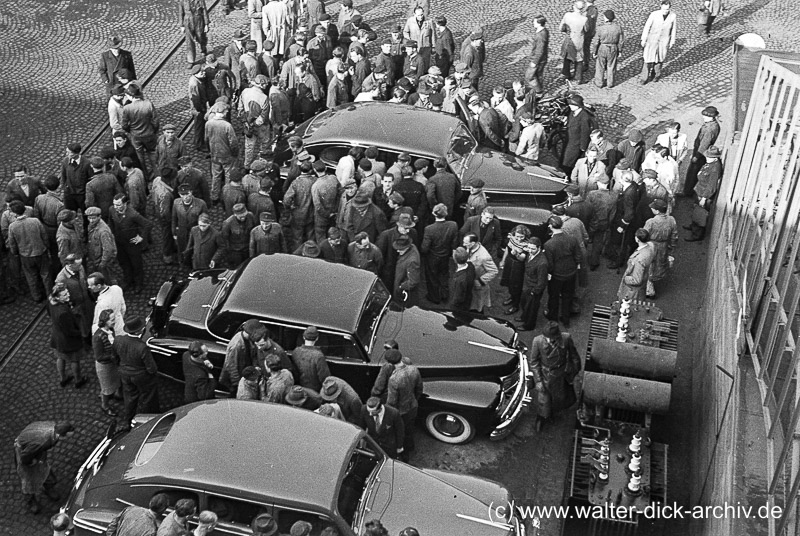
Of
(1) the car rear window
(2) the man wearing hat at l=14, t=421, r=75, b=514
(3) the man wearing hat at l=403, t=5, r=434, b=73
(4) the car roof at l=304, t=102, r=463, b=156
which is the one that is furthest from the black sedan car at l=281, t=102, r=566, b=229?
(2) the man wearing hat at l=14, t=421, r=75, b=514

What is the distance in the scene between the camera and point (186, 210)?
43.0 feet

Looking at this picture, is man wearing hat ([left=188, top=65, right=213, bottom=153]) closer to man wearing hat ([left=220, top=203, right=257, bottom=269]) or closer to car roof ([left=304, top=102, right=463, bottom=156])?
car roof ([left=304, top=102, right=463, bottom=156])

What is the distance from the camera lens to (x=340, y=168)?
1409 centimetres

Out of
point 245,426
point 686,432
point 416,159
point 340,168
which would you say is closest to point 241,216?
point 340,168

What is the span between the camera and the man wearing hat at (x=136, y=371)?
10562 millimetres

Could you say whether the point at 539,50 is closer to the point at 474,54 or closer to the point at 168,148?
the point at 474,54

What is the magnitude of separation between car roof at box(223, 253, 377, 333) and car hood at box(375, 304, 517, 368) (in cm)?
54

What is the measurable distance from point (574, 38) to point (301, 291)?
1020cm

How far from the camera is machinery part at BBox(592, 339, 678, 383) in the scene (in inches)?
434

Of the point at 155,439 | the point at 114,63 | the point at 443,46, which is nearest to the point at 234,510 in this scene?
the point at 155,439

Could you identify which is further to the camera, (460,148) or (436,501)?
(460,148)

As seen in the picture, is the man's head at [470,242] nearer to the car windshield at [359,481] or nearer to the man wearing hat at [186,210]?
the man wearing hat at [186,210]

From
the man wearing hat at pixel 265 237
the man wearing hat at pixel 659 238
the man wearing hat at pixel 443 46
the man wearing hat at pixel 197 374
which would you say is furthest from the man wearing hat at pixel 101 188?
the man wearing hat at pixel 659 238

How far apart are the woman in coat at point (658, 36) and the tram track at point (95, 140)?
8922mm
